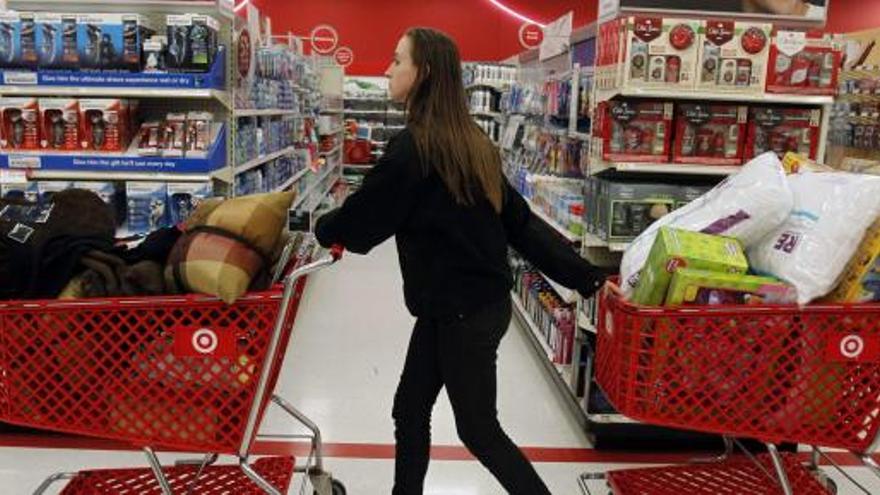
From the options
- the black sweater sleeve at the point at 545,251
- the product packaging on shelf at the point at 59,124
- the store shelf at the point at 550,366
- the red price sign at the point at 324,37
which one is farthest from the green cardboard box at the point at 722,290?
the red price sign at the point at 324,37

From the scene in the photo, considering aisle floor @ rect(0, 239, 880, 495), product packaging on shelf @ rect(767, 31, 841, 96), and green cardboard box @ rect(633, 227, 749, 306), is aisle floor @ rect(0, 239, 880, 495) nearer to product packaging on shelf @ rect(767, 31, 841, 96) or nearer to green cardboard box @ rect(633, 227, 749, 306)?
green cardboard box @ rect(633, 227, 749, 306)

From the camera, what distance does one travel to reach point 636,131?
3.35m

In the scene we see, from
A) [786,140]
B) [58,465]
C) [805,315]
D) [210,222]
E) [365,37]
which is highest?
[365,37]

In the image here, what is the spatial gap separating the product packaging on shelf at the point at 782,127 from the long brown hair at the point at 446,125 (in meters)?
1.75

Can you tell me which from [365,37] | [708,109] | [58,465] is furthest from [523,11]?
[58,465]

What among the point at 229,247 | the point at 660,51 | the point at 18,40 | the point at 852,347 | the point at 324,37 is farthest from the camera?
the point at 324,37

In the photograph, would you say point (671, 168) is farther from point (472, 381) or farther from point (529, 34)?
point (529, 34)

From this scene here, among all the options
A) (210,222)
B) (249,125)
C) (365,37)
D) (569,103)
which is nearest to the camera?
(210,222)

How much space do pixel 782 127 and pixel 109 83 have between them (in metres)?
3.09

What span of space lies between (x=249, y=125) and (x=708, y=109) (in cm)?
271

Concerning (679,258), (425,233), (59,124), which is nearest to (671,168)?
(679,258)

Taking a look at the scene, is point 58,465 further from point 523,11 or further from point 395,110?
point 523,11

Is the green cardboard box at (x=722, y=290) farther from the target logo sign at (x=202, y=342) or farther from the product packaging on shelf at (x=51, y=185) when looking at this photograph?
the product packaging on shelf at (x=51, y=185)

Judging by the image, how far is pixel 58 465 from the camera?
10.6 ft
